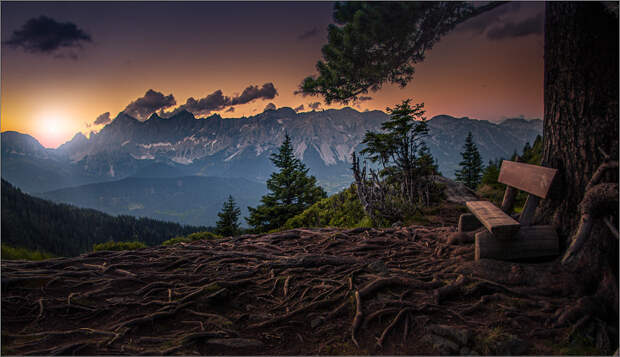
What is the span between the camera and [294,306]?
342 cm

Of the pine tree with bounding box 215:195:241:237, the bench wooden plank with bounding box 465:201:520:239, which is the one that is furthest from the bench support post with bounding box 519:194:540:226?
the pine tree with bounding box 215:195:241:237

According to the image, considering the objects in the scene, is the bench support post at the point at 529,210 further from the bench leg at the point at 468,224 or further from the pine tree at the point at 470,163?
the pine tree at the point at 470,163

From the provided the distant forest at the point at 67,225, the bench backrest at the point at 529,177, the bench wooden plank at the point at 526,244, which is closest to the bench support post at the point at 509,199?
the bench backrest at the point at 529,177

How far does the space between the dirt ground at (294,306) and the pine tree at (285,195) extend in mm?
20137

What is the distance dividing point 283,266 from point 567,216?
4170 mm

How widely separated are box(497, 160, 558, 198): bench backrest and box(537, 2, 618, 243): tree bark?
0.13 meters

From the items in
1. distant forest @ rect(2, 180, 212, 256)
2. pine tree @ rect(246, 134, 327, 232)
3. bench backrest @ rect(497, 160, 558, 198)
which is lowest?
distant forest @ rect(2, 180, 212, 256)

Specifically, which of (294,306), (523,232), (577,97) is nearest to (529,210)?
(523,232)

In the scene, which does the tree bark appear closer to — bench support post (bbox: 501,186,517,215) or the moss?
bench support post (bbox: 501,186,517,215)

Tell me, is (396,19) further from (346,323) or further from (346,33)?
(346,323)

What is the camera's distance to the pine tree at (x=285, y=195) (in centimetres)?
2491

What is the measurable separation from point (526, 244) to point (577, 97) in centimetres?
208

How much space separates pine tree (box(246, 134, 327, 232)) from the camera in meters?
24.9

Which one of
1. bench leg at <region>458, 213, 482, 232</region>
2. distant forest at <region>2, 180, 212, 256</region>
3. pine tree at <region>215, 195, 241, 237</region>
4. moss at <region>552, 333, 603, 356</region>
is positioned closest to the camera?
moss at <region>552, 333, 603, 356</region>
